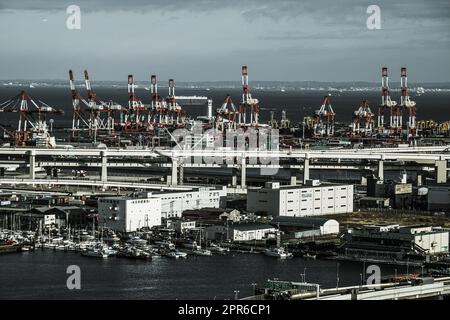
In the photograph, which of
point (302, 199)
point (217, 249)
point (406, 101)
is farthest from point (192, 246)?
point (406, 101)

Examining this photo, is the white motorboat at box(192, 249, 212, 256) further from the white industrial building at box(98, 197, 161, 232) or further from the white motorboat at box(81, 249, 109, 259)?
the white industrial building at box(98, 197, 161, 232)


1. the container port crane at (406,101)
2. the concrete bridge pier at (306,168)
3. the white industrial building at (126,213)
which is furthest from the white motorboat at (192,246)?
the container port crane at (406,101)

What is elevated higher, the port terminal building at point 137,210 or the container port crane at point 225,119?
the container port crane at point 225,119

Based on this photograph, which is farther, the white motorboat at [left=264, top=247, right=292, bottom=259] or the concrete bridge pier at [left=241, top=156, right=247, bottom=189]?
the concrete bridge pier at [left=241, top=156, right=247, bottom=189]

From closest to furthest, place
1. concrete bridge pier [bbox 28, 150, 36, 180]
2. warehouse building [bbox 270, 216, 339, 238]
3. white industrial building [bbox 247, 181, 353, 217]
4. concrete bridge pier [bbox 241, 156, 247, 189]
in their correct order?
warehouse building [bbox 270, 216, 339, 238] → white industrial building [bbox 247, 181, 353, 217] → concrete bridge pier [bbox 241, 156, 247, 189] → concrete bridge pier [bbox 28, 150, 36, 180]

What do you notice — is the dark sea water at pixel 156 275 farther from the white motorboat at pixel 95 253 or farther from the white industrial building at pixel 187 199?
the white industrial building at pixel 187 199

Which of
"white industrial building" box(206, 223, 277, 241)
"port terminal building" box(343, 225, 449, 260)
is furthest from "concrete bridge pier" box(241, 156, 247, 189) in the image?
"port terminal building" box(343, 225, 449, 260)
